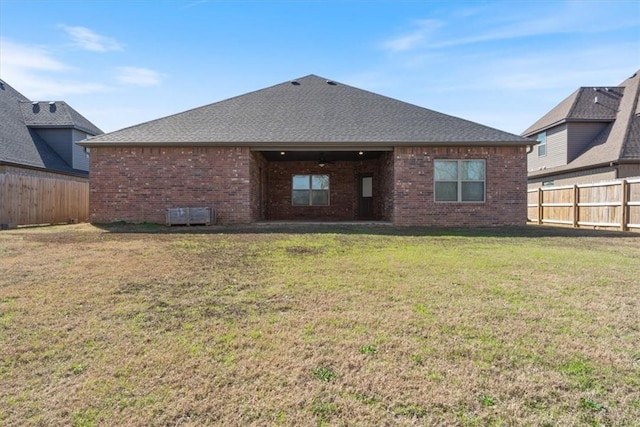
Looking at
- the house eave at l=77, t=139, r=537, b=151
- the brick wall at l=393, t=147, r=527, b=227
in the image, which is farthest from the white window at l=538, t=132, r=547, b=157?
the house eave at l=77, t=139, r=537, b=151

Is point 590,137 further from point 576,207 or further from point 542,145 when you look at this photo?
point 576,207

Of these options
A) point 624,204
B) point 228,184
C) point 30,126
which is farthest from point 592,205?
point 30,126

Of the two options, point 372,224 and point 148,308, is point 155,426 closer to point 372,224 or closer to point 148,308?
point 148,308

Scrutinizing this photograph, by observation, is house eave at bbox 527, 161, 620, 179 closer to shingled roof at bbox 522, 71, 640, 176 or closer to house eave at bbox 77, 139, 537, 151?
shingled roof at bbox 522, 71, 640, 176

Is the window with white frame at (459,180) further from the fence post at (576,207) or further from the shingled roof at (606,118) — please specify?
the shingled roof at (606,118)

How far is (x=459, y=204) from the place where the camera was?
42.0 feet

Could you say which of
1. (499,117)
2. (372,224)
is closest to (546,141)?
(499,117)

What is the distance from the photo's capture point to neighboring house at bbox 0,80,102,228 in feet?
43.0

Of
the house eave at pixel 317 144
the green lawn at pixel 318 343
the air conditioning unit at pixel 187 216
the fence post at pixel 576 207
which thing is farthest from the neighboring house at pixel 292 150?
the green lawn at pixel 318 343

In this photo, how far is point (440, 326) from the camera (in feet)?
11.0

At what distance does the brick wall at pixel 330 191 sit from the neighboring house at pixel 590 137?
8.20 metres

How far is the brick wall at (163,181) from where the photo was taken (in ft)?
41.1

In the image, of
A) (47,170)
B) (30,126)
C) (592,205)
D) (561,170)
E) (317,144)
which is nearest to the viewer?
(317,144)

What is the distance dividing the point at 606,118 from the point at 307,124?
15.1 metres
